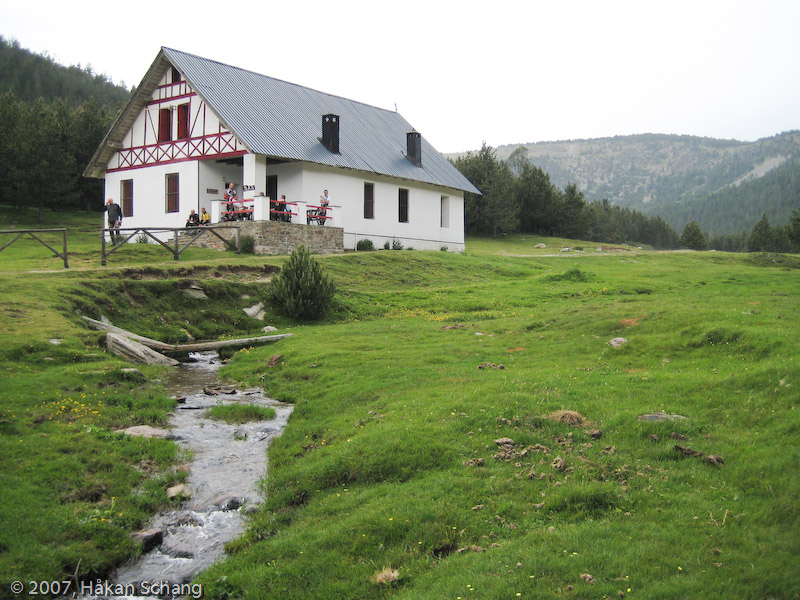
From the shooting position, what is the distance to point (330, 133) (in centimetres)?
4019

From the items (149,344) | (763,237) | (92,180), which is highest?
(92,180)

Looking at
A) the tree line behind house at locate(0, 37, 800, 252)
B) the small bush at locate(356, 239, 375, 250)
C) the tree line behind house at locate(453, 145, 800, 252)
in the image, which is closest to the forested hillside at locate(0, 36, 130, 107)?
the tree line behind house at locate(0, 37, 800, 252)

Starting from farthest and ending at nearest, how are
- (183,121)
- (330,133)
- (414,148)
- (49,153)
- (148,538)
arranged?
1. (49,153)
2. (414,148)
3. (330,133)
4. (183,121)
5. (148,538)

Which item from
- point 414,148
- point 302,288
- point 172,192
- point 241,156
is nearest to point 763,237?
point 414,148

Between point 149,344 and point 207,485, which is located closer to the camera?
point 207,485

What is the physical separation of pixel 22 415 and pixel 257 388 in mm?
5440

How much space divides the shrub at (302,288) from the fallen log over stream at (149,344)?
9.33 ft

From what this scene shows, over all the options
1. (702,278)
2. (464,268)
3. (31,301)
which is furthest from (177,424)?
(702,278)

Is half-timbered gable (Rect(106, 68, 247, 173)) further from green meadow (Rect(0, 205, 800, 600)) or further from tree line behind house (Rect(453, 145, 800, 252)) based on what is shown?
tree line behind house (Rect(453, 145, 800, 252))

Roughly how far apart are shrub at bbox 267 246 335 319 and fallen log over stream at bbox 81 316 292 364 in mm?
2844

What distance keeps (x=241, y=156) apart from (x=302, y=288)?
15.3 metres

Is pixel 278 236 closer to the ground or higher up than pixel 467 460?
higher up

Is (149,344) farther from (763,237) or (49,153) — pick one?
(763,237)

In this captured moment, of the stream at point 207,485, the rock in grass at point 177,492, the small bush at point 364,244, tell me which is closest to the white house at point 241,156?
the small bush at point 364,244
